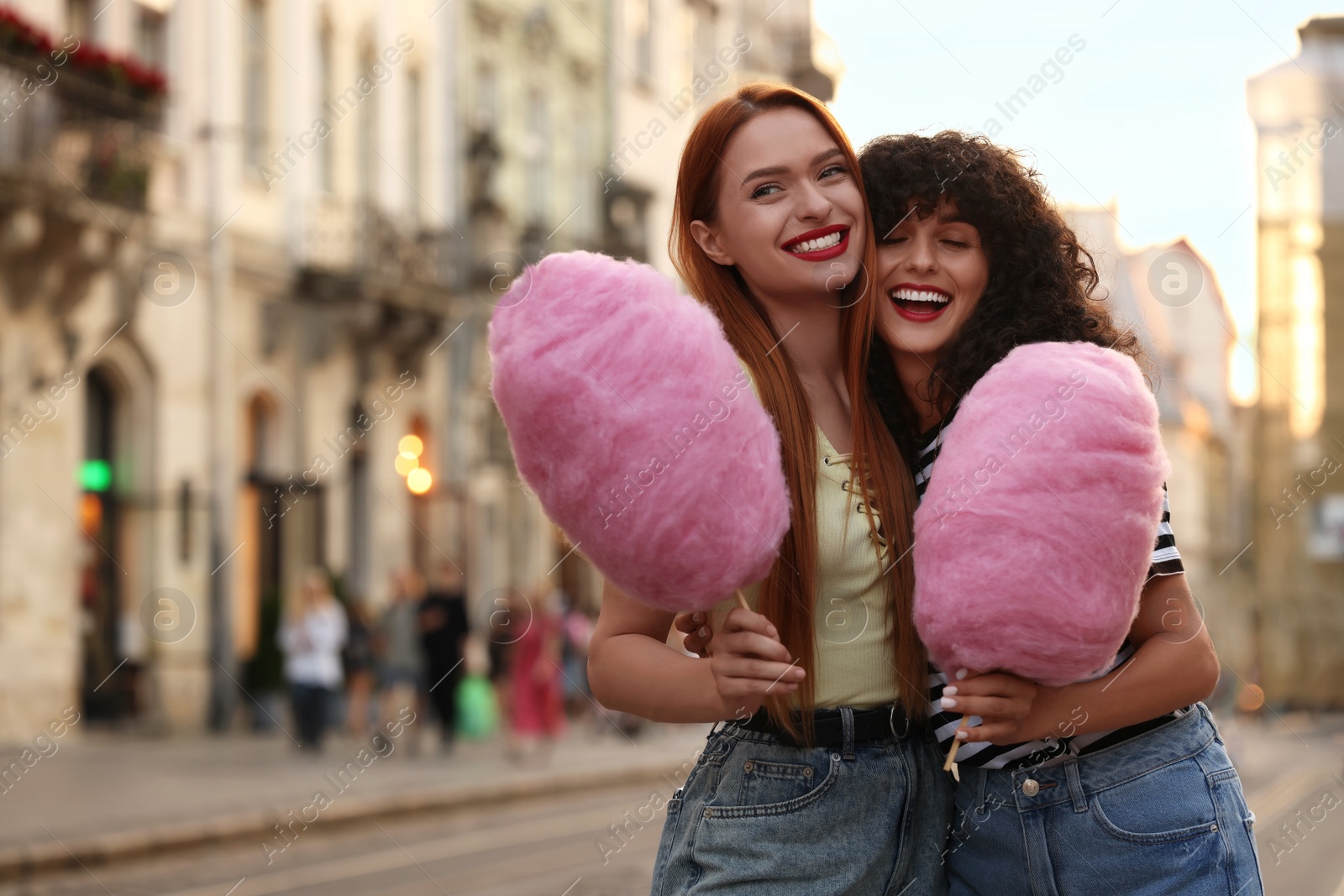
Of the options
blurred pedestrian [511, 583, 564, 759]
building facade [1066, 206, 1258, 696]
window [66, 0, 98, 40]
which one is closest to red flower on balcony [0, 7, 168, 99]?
window [66, 0, 98, 40]

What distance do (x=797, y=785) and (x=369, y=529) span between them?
1966cm

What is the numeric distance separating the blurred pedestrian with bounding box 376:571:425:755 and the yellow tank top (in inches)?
500

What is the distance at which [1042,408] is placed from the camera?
2.25 m

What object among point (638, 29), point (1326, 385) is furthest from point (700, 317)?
point (1326, 385)

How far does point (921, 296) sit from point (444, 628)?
12.2m

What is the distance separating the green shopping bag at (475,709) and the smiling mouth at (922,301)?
46.1 feet

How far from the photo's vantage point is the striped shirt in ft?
7.88

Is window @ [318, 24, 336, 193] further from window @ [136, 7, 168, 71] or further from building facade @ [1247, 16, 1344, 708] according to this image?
building facade @ [1247, 16, 1344, 708]

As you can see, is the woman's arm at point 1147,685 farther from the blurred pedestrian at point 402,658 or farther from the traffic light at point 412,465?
the traffic light at point 412,465

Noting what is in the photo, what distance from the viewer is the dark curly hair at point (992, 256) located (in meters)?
2.49

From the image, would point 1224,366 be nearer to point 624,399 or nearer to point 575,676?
point 575,676

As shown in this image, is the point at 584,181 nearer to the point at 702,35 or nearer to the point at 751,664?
the point at 702,35

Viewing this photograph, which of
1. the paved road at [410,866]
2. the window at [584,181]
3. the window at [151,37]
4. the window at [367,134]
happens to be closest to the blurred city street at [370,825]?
the paved road at [410,866]

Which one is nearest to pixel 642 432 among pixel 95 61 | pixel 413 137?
pixel 95 61
